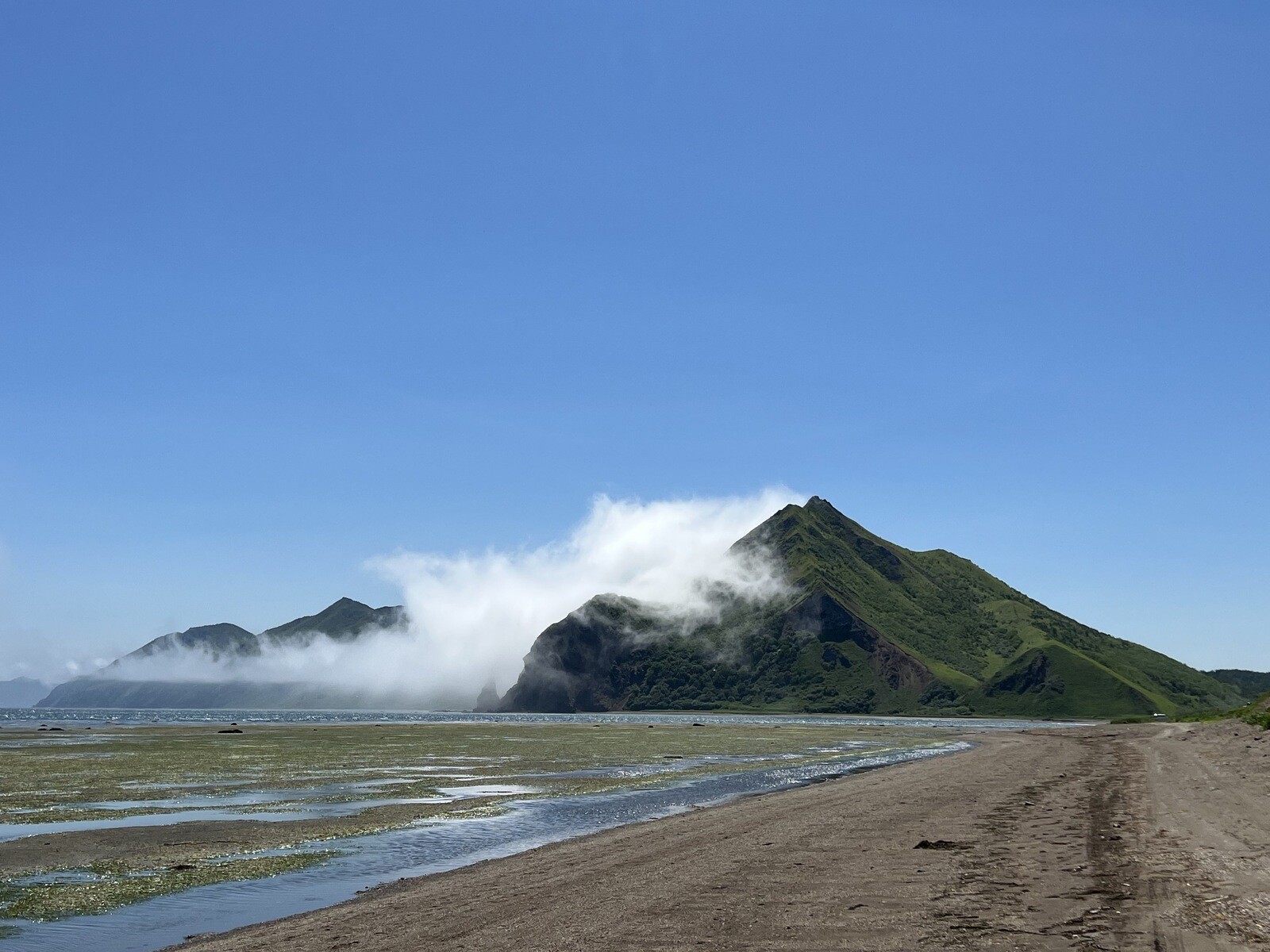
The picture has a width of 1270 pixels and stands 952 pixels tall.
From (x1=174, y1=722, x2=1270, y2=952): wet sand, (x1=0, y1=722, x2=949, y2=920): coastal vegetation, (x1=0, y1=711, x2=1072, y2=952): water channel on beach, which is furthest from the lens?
(x1=0, y1=722, x2=949, y2=920): coastal vegetation

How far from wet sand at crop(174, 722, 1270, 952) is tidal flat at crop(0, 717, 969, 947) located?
7.98 meters

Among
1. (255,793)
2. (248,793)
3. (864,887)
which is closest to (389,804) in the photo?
(255,793)

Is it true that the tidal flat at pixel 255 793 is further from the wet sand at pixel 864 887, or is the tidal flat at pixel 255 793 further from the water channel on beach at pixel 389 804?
the wet sand at pixel 864 887

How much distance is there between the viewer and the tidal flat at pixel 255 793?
86.7 ft

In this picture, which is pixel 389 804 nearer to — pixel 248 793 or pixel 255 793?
pixel 255 793

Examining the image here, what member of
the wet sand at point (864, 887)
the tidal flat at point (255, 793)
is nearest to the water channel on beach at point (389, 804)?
the tidal flat at point (255, 793)

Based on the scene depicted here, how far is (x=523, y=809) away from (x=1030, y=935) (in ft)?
98.3

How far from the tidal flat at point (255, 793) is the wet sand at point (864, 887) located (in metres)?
7.98

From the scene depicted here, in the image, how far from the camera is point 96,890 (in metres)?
23.8

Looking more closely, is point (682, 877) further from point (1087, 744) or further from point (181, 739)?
point (181, 739)

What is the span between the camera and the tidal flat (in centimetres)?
2644

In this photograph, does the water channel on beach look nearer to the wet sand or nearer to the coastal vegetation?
the coastal vegetation

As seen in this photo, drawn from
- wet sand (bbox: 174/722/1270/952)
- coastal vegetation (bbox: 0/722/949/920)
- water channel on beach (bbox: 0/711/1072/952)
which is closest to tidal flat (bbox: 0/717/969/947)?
coastal vegetation (bbox: 0/722/949/920)

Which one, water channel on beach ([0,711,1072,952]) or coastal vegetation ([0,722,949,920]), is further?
coastal vegetation ([0,722,949,920])
